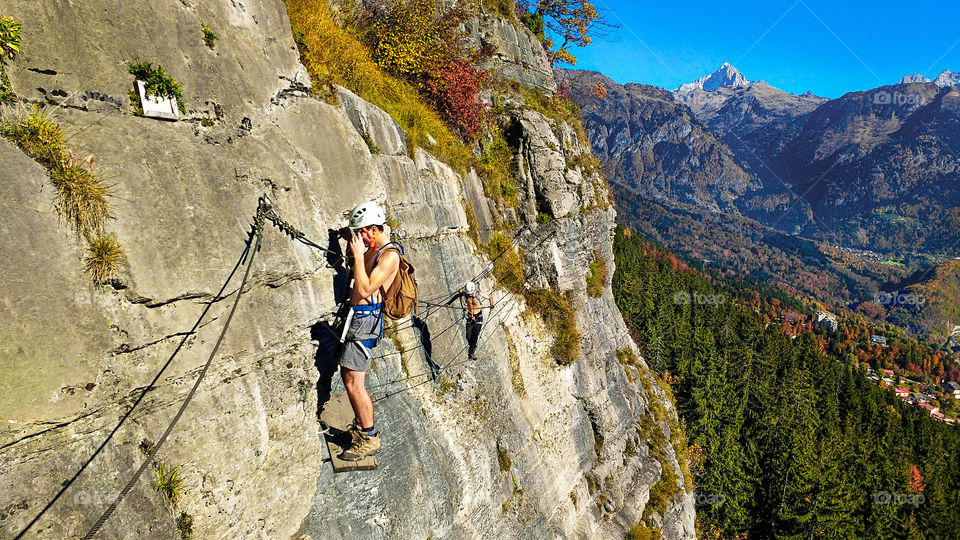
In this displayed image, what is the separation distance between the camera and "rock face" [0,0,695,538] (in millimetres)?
4488

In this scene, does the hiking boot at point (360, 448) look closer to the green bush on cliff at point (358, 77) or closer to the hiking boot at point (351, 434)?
the hiking boot at point (351, 434)

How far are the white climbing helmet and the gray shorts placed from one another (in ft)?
4.17

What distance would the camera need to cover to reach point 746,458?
4612 centimetres

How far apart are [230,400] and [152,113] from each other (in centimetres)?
375

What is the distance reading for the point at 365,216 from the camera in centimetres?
635

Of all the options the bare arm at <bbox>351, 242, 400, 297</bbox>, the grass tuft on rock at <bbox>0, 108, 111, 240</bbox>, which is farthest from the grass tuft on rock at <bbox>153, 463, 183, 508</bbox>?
the bare arm at <bbox>351, 242, 400, 297</bbox>

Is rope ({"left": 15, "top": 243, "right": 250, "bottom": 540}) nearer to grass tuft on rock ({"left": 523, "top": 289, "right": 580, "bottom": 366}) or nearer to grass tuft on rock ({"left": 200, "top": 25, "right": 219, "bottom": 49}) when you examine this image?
grass tuft on rock ({"left": 200, "top": 25, "right": 219, "bottom": 49})

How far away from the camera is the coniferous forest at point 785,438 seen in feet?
124

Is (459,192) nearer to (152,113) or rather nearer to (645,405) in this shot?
(152,113)

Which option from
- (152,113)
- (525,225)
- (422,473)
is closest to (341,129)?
(152,113)

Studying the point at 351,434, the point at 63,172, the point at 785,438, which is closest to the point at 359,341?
the point at 351,434

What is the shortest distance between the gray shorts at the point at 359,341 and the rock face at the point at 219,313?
963 mm

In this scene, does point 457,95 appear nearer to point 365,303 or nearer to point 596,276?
point 365,303

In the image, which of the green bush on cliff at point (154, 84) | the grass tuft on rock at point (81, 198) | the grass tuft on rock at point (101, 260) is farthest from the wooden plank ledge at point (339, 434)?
the green bush on cliff at point (154, 84)
